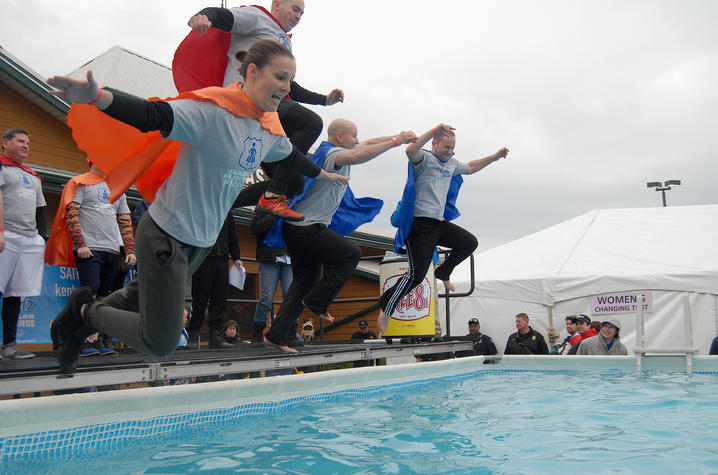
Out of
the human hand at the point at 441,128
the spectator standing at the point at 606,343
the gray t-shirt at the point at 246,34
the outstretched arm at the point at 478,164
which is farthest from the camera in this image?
the spectator standing at the point at 606,343

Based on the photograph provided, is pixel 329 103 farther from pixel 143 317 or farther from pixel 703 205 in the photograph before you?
pixel 703 205

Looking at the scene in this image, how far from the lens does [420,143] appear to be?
5.55 meters

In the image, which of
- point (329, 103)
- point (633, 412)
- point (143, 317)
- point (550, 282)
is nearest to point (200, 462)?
point (143, 317)

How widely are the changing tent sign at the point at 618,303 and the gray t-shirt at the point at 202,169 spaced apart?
10.2 m

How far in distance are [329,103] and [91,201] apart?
84.3 inches

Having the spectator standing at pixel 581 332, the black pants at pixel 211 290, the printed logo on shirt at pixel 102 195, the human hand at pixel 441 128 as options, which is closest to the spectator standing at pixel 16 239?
the printed logo on shirt at pixel 102 195

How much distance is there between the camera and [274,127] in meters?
3.26

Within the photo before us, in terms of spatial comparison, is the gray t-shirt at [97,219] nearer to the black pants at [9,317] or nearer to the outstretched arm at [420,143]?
the black pants at [9,317]

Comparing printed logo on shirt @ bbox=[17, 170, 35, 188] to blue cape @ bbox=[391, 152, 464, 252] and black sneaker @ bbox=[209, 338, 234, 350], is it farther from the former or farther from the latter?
blue cape @ bbox=[391, 152, 464, 252]

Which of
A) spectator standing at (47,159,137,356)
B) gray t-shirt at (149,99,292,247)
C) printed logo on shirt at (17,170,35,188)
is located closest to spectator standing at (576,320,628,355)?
spectator standing at (47,159,137,356)

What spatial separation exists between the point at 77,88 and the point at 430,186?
4534 millimetres

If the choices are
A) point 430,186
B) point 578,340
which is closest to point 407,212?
point 430,186

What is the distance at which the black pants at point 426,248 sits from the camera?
654 cm

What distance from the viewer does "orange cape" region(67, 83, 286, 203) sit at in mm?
2912
